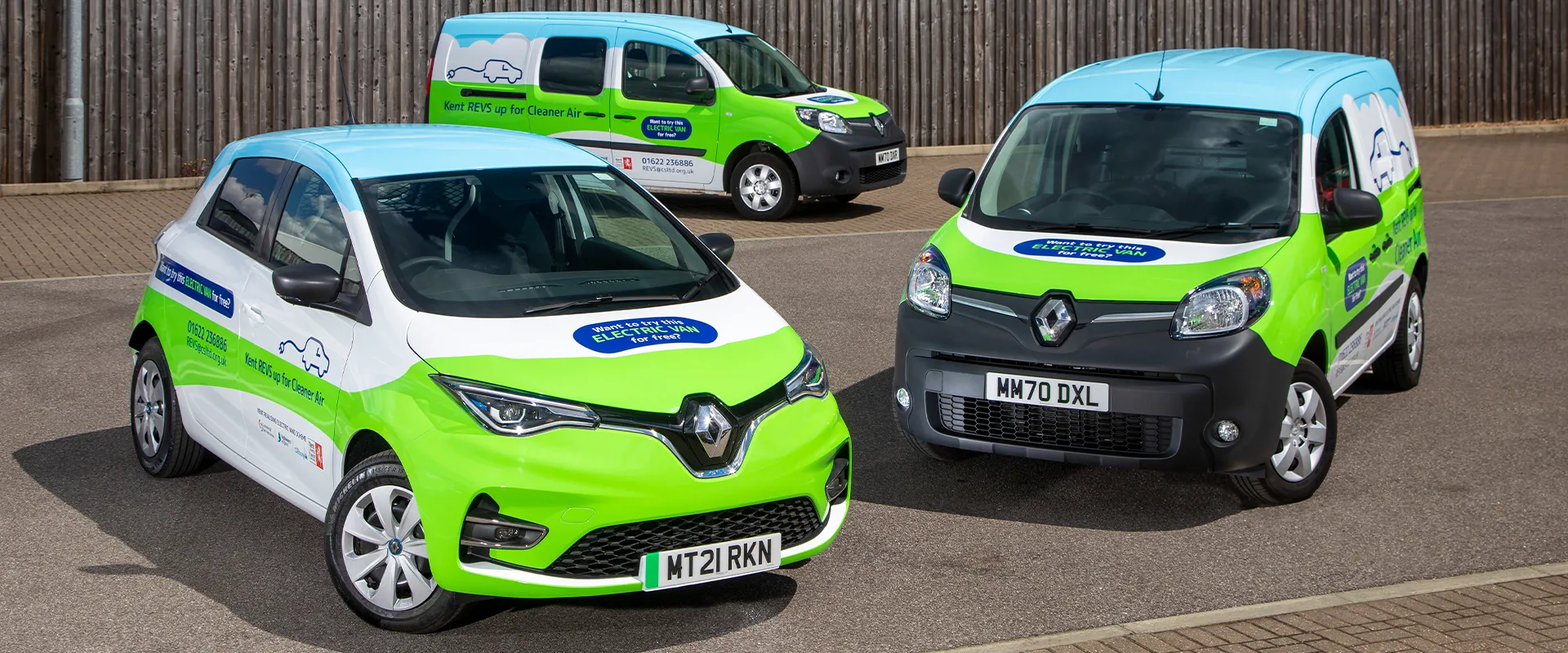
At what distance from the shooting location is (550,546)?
5195 millimetres

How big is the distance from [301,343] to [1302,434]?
4.08 metres

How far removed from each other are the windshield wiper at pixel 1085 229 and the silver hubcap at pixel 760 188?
8278mm

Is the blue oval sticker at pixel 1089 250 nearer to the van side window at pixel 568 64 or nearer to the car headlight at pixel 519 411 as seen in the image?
the car headlight at pixel 519 411

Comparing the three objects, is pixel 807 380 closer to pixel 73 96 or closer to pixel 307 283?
pixel 307 283

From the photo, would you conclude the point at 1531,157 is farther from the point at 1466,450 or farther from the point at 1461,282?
the point at 1466,450

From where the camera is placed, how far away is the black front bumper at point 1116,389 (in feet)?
21.8

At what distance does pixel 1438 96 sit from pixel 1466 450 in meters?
16.2

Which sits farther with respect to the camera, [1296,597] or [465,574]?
[1296,597]

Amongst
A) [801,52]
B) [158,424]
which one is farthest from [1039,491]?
[801,52]

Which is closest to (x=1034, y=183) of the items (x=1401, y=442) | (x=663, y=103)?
(x=1401, y=442)

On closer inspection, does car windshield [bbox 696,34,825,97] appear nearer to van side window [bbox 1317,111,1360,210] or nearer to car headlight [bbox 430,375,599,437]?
van side window [bbox 1317,111,1360,210]

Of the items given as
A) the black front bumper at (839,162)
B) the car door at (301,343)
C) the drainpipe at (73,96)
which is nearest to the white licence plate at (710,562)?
the car door at (301,343)

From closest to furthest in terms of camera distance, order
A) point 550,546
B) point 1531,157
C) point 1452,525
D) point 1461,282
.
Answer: point 550,546 < point 1452,525 < point 1461,282 < point 1531,157

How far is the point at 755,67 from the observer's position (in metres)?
16.0
